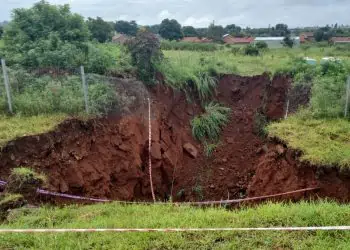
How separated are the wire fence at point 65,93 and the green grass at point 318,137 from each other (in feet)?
12.2

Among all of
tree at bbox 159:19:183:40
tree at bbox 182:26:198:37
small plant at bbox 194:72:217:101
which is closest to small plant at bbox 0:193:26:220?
small plant at bbox 194:72:217:101

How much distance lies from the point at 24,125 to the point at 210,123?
560cm

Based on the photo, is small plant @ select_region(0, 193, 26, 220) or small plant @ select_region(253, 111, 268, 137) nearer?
small plant @ select_region(0, 193, 26, 220)

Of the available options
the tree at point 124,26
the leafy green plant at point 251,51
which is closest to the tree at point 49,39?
the leafy green plant at point 251,51

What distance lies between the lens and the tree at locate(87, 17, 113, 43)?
1573 cm

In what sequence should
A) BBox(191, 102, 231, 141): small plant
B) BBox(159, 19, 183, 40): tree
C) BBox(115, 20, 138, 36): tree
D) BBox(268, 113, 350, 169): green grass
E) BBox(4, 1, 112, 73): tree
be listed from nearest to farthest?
BBox(268, 113, 350, 169): green grass < BBox(4, 1, 112, 73): tree < BBox(191, 102, 231, 141): small plant < BBox(159, 19, 183, 40): tree < BBox(115, 20, 138, 36): tree

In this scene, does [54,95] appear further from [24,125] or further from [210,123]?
[210,123]

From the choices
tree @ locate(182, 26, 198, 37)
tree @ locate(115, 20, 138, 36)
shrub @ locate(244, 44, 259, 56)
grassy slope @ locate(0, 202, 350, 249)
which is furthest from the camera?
tree @ locate(182, 26, 198, 37)

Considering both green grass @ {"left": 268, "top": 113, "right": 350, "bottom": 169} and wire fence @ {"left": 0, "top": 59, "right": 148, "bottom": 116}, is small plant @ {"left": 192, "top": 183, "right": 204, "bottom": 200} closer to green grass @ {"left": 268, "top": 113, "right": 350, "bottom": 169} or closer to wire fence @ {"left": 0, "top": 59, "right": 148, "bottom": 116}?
green grass @ {"left": 268, "top": 113, "right": 350, "bottom": 169}

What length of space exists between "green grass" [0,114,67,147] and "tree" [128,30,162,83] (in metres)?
3.13

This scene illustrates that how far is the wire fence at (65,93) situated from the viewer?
8.46 metres

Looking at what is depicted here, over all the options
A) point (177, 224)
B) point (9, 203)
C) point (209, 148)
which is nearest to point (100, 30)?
point (209, 148)

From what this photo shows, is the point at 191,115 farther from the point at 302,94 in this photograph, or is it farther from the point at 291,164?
the point at 291,164

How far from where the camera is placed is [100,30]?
15992 mm
